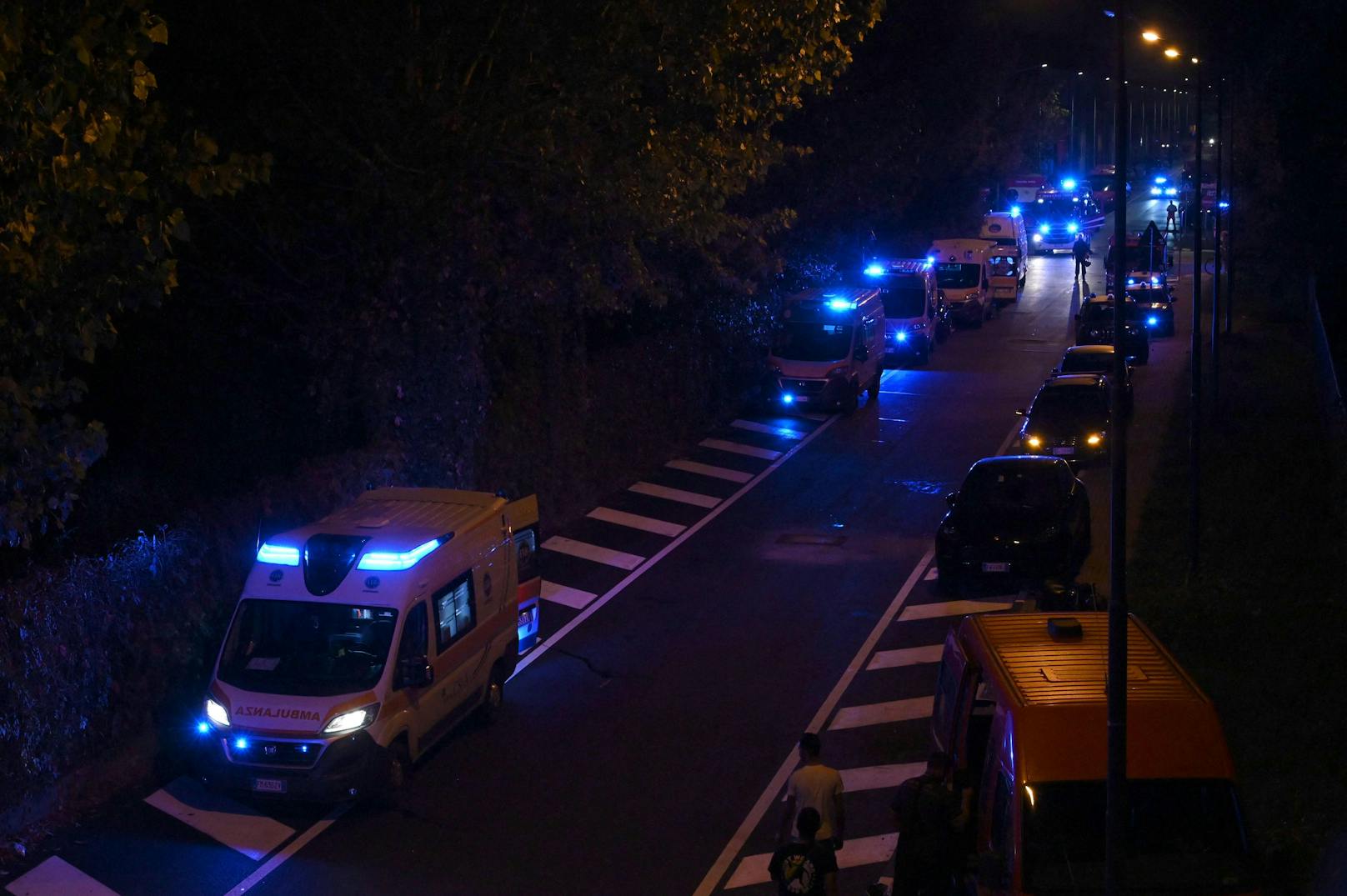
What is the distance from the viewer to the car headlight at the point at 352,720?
13.0m

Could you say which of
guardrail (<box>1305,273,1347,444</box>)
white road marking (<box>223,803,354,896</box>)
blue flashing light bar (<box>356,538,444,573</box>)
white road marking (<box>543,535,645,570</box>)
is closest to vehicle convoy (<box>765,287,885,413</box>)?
guardrail (<box>1305,273,1347,444</box>)

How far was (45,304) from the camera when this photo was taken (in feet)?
41.8

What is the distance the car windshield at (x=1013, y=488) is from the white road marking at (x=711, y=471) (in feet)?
23.3

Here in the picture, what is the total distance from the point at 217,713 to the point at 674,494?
14.4 m

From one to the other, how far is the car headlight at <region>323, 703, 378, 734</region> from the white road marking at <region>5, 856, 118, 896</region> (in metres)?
→ 2.21

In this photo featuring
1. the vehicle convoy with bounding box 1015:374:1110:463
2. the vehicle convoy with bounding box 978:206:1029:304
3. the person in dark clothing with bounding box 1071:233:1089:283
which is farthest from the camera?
the person in dark clothing with bounding box 1071:233:1089:283

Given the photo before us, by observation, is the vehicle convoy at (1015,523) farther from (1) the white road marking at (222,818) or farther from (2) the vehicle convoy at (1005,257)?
(2) the vehicle convoy at (1005,257)

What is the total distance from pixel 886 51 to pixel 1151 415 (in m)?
15.2

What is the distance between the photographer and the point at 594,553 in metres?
23.2

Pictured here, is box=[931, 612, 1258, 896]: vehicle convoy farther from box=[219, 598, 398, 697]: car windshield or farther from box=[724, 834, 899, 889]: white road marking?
box=[219, 598, 398, 697]: car windshield

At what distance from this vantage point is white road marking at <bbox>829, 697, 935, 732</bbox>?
1566 centimetres

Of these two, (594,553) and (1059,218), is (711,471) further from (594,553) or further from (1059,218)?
(1059,218)

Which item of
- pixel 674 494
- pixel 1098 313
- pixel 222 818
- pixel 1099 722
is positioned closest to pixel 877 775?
pixel 1099 722

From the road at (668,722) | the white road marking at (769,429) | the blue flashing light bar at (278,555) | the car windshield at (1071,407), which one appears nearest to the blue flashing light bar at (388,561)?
the blue flashing light bar at (278,555)
